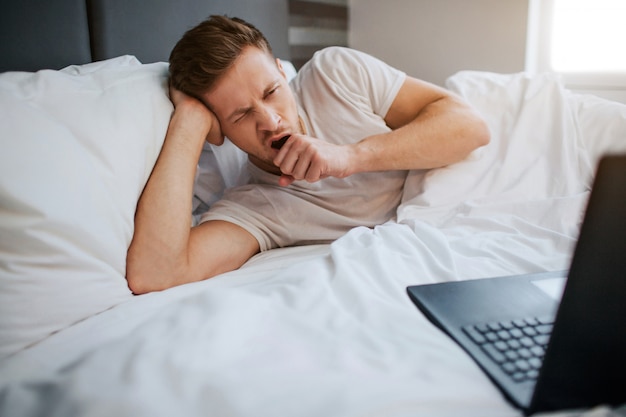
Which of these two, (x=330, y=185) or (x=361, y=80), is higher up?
(x=361, y=80)

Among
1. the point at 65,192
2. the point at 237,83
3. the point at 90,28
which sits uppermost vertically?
the point at 90,28

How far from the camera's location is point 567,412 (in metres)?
0.46

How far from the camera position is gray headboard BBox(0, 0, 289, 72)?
97cm

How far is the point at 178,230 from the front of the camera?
938 millimetres

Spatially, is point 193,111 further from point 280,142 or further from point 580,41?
point 580,41

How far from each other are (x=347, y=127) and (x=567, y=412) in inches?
35.1

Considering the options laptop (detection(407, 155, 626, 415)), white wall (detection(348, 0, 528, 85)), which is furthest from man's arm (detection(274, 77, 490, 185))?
white wall (detection(348, 0, 528, 85))

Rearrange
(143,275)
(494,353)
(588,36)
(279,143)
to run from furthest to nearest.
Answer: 1. (588,36)
2. (279,143)
3. (143,275)
4. (494,353)

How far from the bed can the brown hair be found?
0.17 ft

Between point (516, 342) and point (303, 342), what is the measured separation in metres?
0.25

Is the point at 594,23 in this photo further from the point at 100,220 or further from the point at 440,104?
the point at 100,220

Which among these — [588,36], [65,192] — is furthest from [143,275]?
[588,36]

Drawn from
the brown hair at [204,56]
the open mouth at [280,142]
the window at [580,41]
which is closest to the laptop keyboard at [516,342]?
the open mouth at [280,142]

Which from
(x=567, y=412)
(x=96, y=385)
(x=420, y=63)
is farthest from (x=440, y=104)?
(x=420, y=63)
